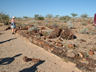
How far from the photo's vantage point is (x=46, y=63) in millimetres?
6547

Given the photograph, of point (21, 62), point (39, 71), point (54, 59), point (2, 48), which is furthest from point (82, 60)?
point (2, 48)

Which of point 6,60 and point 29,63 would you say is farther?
point 6,60

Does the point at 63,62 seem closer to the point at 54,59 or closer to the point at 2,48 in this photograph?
the point at 54,59

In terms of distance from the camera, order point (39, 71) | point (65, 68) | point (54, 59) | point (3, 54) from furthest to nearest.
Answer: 1. point (3, 54)
2. point (54, 59)
3. point (65, 68)
4. point (39, 71)

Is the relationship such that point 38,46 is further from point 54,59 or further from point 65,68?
point 65,68

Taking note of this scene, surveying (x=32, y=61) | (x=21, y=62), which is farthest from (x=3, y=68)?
(x=32, y=61)

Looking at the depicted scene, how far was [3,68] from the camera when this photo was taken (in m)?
5.80

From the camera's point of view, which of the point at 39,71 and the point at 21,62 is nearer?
the point at 39,71

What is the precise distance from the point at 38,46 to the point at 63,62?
8.87 feet

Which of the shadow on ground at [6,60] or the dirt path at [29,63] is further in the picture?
the shadow on ground at [6,60]

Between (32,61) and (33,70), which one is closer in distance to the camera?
(33,70)

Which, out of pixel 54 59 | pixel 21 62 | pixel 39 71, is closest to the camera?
pixel 39 71

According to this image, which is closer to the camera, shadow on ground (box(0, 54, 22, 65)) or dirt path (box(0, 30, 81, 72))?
dirt path (box(0, 30, 81, 72))

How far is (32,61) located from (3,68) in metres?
1.33
